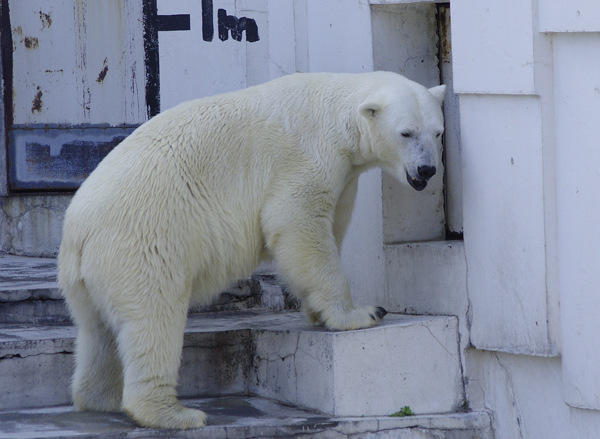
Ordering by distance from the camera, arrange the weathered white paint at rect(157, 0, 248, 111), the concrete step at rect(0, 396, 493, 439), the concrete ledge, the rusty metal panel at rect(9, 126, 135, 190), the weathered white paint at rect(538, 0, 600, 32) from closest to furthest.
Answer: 1. the weathered white paint at rect(538, 0, 600, 32)
2. the concrete step at rect(0, 396, 493, 439)
3. the concrete ledge
4. the weathered white paint at rect(157, 0, 248, 111)
5. the rusty metal panel at rect(9, 126, 135, 190)

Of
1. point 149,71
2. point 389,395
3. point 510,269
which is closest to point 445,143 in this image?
point 510,269

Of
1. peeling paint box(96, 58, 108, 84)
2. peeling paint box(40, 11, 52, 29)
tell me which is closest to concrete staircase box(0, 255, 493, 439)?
peeling paint box(96, 58, 108, 84)

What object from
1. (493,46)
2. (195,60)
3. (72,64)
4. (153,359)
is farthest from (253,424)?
(72,64)

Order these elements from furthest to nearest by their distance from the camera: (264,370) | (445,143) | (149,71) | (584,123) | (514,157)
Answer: (149,71), (445,143), (264,370), (514,157), (584,123)

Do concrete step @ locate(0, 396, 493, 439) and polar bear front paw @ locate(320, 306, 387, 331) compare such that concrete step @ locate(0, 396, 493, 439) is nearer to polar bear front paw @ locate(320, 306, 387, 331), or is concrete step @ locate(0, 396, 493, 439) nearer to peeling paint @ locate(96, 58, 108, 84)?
polar bear front paw @ locate(320, 306, 387, 331)

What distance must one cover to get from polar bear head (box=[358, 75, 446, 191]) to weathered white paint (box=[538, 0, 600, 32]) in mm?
608

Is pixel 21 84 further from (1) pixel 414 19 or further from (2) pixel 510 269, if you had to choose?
(2) pixel 510 269

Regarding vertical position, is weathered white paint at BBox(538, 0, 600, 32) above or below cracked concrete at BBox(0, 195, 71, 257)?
above

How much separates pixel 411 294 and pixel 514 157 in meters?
0.95

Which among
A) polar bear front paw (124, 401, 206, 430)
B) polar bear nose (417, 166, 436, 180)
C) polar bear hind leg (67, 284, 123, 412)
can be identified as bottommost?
polar bear front paw (124, 401, 206, 430)

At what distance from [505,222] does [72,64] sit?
342 cm

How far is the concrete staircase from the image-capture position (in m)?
3.89

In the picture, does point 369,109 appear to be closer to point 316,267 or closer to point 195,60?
point 316,267

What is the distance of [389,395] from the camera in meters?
4.12
